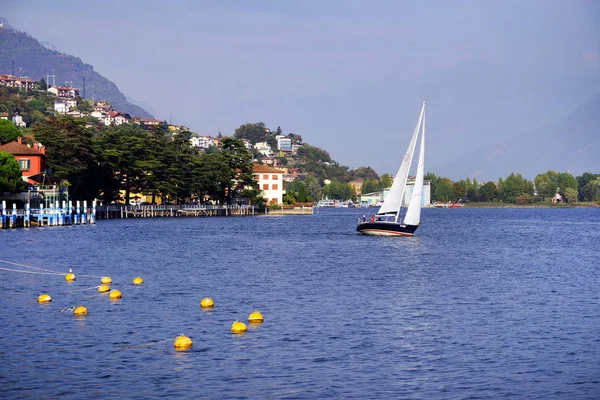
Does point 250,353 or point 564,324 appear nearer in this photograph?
point 250,353

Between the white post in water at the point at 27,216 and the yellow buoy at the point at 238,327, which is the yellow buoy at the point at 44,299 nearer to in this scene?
the yellow buoy at the point at 238,327

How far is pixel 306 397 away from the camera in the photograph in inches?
901

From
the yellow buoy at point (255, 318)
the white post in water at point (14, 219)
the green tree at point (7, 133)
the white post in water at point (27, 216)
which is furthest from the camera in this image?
the green tree at point (7, 133)

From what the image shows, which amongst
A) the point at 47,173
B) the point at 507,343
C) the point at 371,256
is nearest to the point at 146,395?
the point at 507,343

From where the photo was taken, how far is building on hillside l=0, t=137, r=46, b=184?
11562cm

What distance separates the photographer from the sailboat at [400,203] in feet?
289

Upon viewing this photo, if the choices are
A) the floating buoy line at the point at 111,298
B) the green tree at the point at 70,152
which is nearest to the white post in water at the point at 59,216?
the green tree at the point at 70,152

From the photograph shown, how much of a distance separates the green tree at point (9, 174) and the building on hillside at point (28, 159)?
473 inches

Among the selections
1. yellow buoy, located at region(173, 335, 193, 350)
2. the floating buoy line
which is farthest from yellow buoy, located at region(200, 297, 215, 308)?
yellow buoy, located at region(173, 335, 193, 350)

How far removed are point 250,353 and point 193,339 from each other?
3106mm

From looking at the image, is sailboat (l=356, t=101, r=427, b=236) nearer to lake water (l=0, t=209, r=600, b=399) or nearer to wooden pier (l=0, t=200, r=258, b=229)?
lake water (l=0, t=209, r=600, b=399)

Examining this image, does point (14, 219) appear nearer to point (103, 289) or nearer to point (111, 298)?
point (103, 289)

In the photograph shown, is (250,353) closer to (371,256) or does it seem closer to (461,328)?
(461,328)

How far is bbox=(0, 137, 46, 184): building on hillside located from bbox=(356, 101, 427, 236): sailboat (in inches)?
2043
